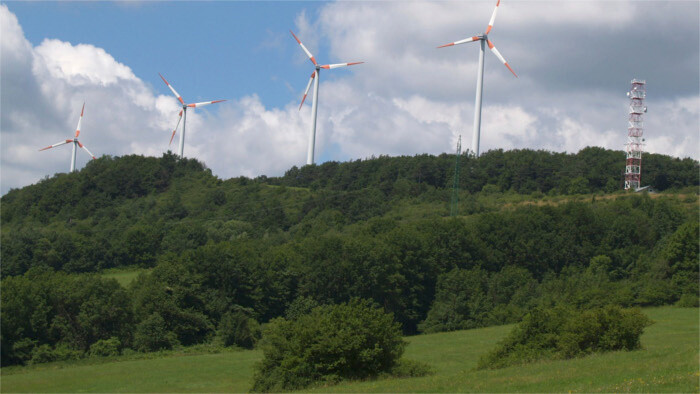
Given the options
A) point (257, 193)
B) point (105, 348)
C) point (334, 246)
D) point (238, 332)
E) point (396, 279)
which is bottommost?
point (105, 348)

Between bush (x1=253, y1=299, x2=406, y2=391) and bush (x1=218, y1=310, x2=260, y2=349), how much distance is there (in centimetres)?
4019

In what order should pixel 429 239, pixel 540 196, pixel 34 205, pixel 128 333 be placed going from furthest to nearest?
pixel 34 205 → pixel 540 196 → pixel 429 239 → pixel 128 333

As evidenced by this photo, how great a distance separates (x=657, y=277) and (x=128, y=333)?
66.1 m

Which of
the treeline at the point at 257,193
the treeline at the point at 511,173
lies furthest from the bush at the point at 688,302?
the treeline at the point at 511,173

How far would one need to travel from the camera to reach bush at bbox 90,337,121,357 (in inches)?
2842

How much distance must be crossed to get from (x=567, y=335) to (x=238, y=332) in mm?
48057

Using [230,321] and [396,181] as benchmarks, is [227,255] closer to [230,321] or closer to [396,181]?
[230,321]

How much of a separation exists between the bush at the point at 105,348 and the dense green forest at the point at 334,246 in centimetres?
33

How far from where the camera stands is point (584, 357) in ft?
117

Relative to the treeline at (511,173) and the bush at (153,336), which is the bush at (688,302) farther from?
the treeline at (511,173)

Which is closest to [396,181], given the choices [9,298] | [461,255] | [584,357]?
[461,255]

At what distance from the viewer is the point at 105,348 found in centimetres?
7288

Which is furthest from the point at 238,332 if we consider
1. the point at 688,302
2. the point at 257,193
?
the point at 257,193

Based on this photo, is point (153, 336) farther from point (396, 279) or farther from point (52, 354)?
point (396, 279)
